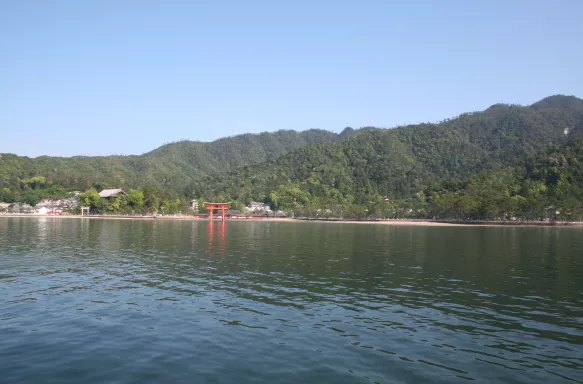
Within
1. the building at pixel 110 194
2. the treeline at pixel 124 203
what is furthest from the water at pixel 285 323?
the building at pixel 110 194

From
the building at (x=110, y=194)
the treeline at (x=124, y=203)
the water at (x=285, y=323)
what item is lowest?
the water at (x=285, y=323)

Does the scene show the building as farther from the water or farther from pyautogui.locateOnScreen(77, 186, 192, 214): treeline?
the water

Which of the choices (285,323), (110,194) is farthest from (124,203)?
(285,323)

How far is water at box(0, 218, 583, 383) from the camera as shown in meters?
12.1

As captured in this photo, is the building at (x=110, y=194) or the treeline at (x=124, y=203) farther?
the building at (x=110, y=194)

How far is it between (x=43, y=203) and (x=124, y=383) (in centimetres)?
20682

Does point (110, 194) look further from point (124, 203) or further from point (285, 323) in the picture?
point (285, 323)

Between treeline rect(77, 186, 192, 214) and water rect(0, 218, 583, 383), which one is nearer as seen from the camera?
water rect(0, 218, 583, 383)

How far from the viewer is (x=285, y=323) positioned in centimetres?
1667

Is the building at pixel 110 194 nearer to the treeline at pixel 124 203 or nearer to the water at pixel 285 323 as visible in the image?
the treeline at pixel 124 203

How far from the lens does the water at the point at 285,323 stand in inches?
477

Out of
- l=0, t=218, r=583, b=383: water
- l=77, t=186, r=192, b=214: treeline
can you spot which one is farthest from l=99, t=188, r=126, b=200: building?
l=0, t=218, r=583, b=383: water

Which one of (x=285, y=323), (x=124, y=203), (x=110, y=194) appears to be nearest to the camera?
(x=285, y=323)

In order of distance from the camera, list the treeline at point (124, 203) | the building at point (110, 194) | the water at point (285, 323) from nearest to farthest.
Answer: the water at point (285, 323)
the treeline at point (124, 203)
the building at point (110, 194)
